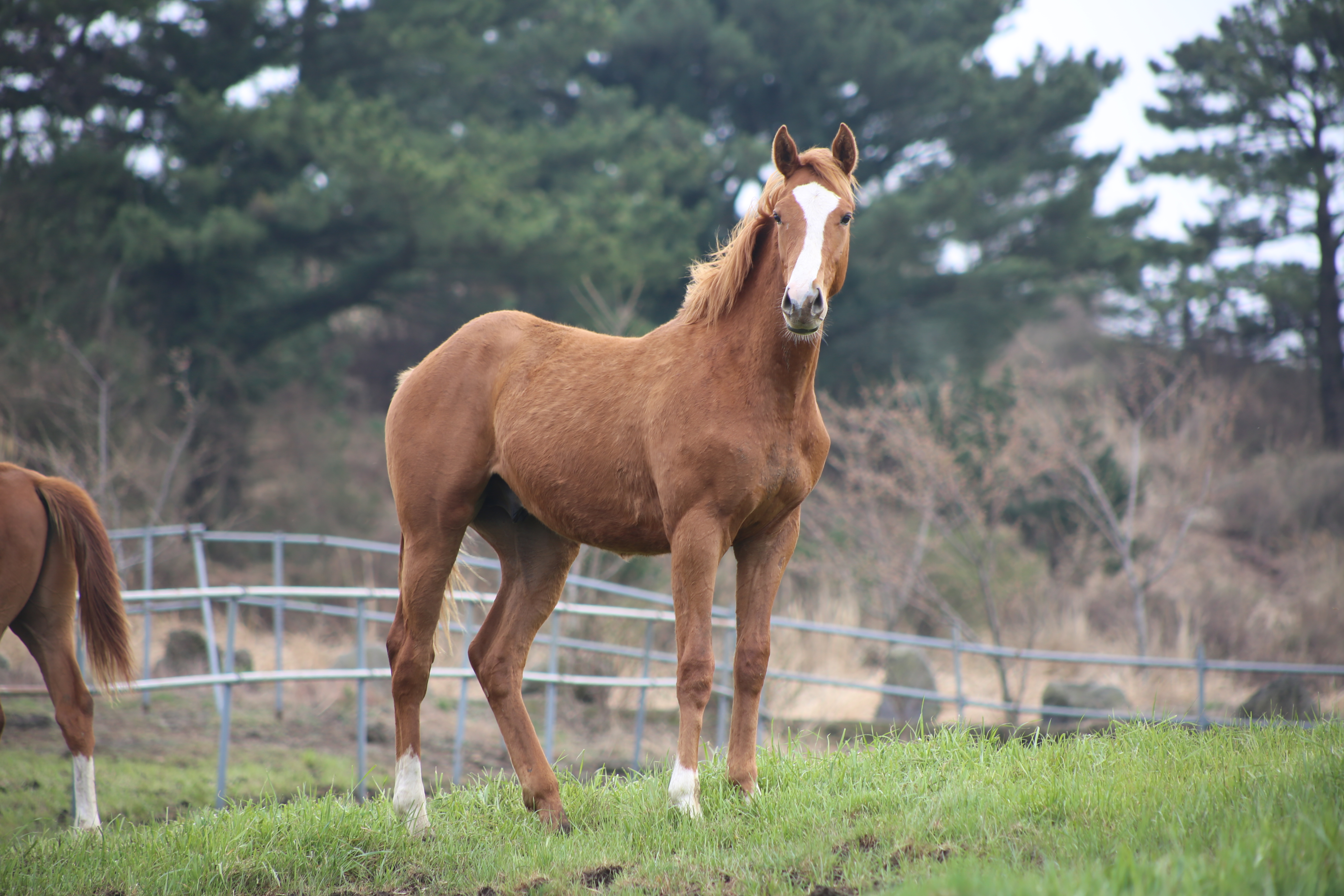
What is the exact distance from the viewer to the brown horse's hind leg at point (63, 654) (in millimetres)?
5578

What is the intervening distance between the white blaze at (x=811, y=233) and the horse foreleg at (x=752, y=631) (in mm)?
879

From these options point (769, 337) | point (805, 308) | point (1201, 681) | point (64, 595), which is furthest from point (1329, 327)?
point (64, 595)

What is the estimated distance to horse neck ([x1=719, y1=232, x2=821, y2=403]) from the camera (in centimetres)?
371

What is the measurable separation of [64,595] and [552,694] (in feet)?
12.1

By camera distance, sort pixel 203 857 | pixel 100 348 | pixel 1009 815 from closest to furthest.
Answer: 1. pixel 1009 815
2. pixel 203 857
3. pixel 100 348

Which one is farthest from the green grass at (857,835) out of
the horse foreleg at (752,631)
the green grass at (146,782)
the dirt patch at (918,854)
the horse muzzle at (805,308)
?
the green grass at (146,782)

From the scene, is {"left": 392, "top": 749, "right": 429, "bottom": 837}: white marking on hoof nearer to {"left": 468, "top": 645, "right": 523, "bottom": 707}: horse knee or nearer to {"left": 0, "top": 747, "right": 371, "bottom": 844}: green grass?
{"left": 468, "top": 645, "right": 523, "bottom": 707}: horse knee

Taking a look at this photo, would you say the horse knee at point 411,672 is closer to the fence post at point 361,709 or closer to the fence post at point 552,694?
the fence post at point 361,709

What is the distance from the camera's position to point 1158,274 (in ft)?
65.1

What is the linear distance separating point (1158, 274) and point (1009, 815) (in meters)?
19.2

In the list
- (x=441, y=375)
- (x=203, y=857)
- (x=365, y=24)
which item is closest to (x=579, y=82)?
(x=365, y=24)

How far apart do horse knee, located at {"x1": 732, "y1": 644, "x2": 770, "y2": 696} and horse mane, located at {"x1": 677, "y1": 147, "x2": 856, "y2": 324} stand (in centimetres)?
128

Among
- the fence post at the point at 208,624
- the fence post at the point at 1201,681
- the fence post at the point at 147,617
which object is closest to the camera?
the fence post at the point at 1201,681

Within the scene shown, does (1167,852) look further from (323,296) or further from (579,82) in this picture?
(579,82)
